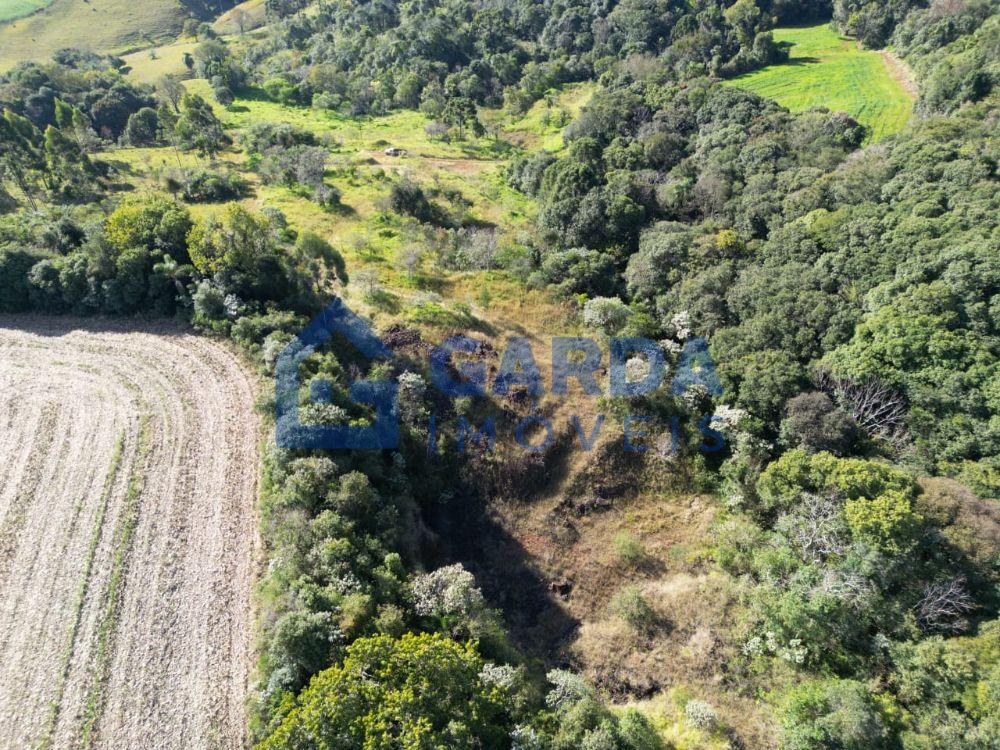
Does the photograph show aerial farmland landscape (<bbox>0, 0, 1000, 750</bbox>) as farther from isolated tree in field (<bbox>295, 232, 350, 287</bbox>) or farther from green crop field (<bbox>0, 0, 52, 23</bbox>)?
green crop field (<bbox>0, 0, 52, 23</bbox>)

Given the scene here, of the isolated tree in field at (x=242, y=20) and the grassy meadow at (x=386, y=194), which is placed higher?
the isolated tree in field at (x=242, y=20)

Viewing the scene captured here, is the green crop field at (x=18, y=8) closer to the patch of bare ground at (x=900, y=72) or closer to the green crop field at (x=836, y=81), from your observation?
the green crop field at (x=836, y=81)

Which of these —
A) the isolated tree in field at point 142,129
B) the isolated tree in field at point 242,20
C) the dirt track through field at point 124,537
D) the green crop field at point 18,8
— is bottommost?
the dirt track through field at point 124,537

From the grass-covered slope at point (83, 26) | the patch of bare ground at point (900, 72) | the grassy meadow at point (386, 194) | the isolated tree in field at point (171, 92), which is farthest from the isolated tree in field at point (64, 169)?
the patch of bare ground at point (900, 72)

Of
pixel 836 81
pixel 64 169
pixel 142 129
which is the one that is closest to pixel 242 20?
pixel 142 129

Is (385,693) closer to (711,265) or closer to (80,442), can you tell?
(80,442)

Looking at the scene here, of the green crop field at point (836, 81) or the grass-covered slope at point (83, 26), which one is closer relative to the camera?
the green crop field at point (836, 81)

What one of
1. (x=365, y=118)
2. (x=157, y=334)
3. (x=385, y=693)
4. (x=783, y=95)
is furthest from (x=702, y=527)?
(x=365, y=118)
